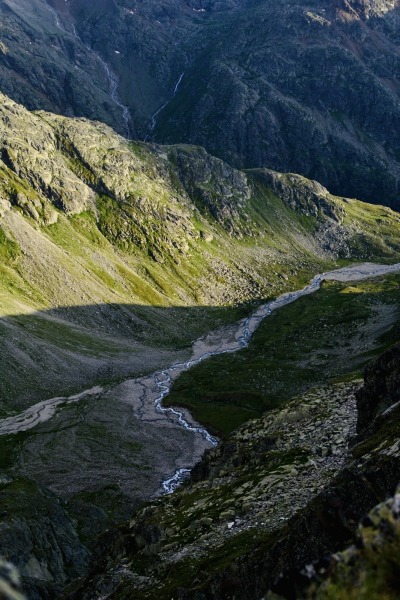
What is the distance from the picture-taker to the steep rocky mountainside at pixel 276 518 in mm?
8398

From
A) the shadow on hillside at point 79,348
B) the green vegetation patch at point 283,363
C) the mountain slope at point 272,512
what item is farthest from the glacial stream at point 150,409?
the mountain slope at point 272,512

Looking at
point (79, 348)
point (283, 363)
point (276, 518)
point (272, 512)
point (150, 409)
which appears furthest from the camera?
point (79, 348)

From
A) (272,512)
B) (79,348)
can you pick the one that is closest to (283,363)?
(79,348)

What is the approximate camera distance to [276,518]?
1137 inches

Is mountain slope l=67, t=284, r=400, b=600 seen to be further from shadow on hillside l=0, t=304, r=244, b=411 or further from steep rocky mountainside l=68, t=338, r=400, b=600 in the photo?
shadow on hillside l=0, t=304, r=244, b=411

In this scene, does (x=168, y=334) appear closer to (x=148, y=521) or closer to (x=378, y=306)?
(x=378, y=306)

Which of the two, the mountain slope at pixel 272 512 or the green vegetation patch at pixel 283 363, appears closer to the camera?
the mountain slope at pixel 272 512

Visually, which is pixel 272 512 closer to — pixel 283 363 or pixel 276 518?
pixel 276 518

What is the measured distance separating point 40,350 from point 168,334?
211ft

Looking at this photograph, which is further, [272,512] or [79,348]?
[79,348]

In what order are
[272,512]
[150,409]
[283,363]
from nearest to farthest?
[272,512] < [150,409] < [283,363]

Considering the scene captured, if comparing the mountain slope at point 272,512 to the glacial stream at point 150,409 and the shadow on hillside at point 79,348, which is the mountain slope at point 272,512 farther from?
the shadow on hillside at point 79,348

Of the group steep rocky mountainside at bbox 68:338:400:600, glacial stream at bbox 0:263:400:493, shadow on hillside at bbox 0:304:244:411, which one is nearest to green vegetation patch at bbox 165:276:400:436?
glacial stream at bbox 0:263:400:493

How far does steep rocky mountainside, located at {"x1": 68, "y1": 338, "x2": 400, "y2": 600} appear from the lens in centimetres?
840
